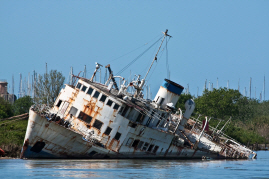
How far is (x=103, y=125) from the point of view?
3822cm

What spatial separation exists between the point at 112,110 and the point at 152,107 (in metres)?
5.90

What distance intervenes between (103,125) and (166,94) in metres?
9.91

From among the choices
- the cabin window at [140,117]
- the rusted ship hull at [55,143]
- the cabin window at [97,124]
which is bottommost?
the rusted ship hull at [55,143]

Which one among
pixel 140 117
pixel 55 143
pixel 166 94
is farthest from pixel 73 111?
pixel 166 94

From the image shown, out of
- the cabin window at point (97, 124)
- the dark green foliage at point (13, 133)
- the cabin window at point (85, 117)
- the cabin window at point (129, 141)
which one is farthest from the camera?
the dark green foliage at point (13, 133)

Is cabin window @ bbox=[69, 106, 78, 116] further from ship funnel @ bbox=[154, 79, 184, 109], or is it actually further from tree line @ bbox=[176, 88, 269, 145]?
tree line @ bbox=[176, 88, 269, 145]

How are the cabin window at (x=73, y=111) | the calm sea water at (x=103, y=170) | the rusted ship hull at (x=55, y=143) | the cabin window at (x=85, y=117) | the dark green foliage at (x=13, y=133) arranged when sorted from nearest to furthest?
the calm sea water at (x=103, y=170)
the rusted ship hull at (x=55, y=143)
the cabin window at (x=85, y=117)
the cabin window at (x=73, y=111)
the dark green foliage at (x=13, y=133)

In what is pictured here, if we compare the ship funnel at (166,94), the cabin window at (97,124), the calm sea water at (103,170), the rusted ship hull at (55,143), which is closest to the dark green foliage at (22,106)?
the ship funnel at (166,94)

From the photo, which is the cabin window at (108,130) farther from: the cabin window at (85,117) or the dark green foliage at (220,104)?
the dark green foliage at (220,104)

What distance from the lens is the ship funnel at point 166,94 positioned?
46.0 metres

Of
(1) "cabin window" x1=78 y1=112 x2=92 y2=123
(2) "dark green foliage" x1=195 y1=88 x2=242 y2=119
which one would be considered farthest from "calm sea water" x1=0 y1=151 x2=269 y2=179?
(2) "dark green foliage" x1=195 y1=88 x2=242 y2=119

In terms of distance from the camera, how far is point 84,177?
2783 centimetres

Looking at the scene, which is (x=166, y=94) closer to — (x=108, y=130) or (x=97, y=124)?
(x=108, y=130)

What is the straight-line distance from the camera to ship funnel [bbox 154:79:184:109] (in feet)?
151
